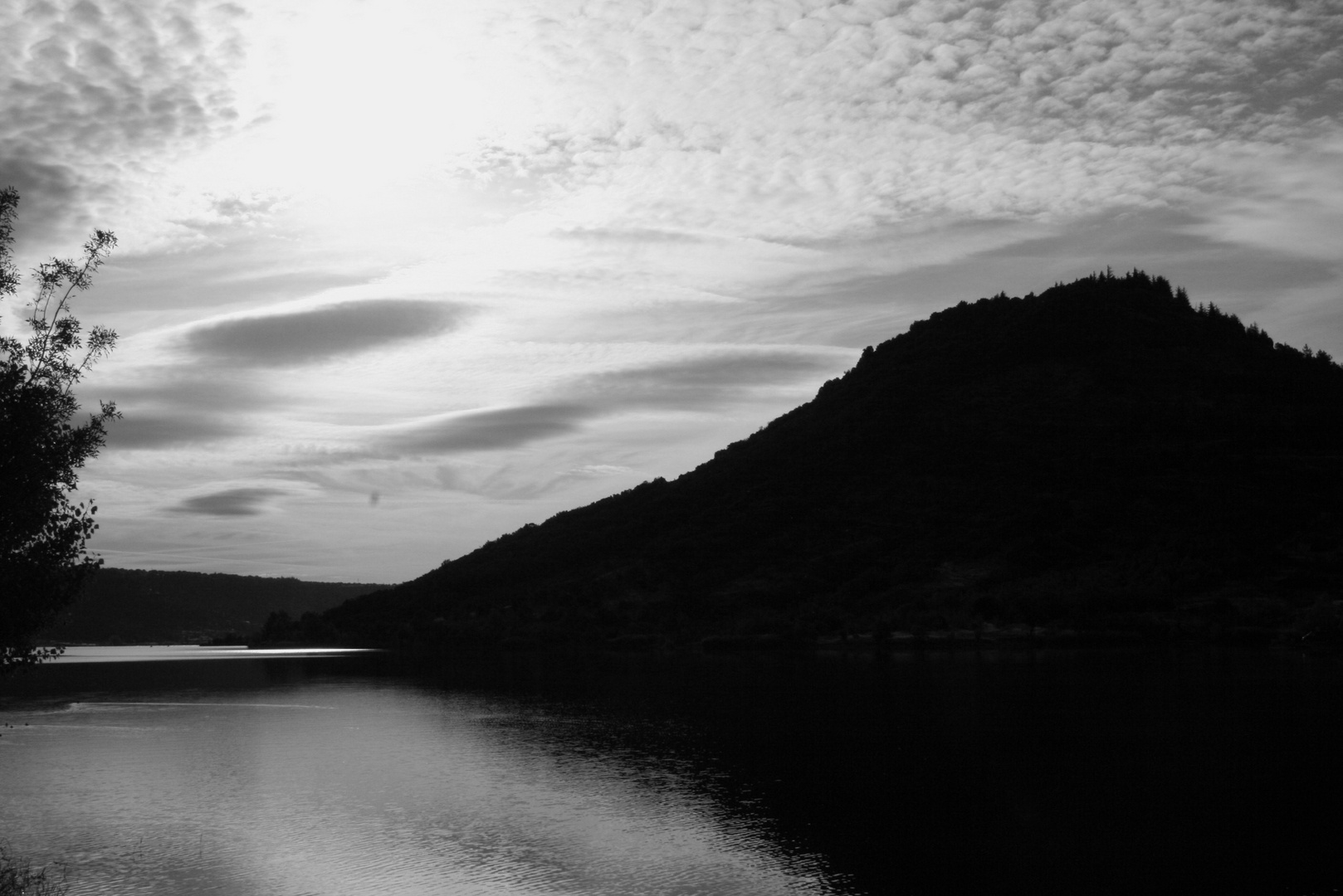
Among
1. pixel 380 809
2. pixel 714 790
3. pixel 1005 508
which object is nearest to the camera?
pixel 380 809

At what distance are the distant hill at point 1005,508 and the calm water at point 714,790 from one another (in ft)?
158

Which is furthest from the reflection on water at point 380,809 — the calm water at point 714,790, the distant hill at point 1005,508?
the distant hill at point 1005,508

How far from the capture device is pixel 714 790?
47.2 meters

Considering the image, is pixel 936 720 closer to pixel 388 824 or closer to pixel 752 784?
pixel 752 784

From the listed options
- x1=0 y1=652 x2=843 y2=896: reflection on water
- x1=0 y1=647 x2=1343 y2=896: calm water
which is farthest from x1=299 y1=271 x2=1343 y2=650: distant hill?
x1=0 y1=652 x2=843 y2=896: reflection on water

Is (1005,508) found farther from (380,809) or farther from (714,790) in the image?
(380,809)

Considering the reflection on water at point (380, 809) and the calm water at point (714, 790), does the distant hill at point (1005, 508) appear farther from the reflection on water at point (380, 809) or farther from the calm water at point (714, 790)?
the reflection on water at point (380, 809)

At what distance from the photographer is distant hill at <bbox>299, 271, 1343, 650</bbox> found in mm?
139250

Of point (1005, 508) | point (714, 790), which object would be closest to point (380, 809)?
point (714, 790)

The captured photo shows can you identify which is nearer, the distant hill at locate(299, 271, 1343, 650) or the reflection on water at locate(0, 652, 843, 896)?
the reflection on water at locate(0, 652, 843, 896)

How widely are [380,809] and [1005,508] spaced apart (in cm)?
12990

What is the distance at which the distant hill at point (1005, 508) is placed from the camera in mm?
139250

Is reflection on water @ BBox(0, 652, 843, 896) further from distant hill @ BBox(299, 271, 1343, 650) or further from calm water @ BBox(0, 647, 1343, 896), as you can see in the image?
distant hill @ BBox(299, 271, 1343, 650)

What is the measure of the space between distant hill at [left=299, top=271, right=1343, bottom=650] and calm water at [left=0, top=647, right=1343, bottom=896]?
48.2 meters
